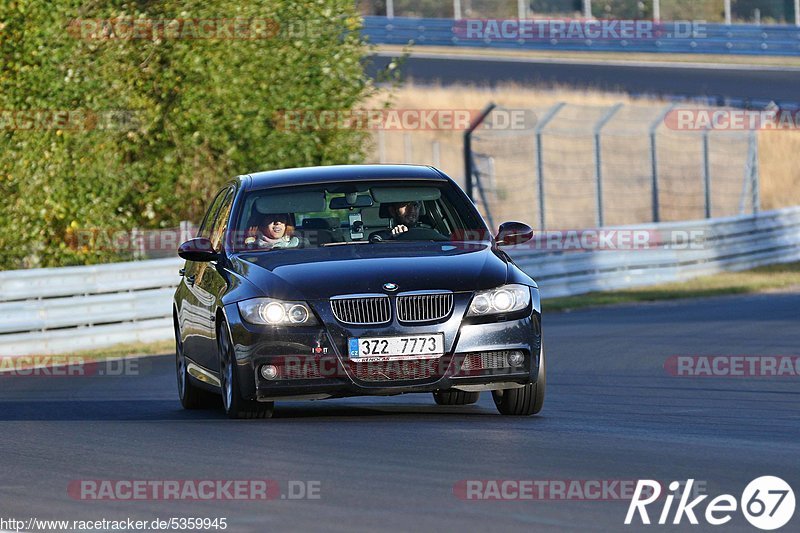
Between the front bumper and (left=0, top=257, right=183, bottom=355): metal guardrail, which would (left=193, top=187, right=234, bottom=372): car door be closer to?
the front bumper

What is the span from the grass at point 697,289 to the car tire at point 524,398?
12.7 metres

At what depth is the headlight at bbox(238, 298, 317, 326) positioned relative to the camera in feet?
31.8

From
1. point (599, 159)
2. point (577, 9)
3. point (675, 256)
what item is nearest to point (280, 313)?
point (599, 159)

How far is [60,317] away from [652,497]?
1281cm

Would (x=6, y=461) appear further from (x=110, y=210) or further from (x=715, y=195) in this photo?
(x=715, y=195)

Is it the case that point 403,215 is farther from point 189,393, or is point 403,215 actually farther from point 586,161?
point 586,161

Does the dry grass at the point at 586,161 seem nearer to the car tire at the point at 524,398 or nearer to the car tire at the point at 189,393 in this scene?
the car tire at the point at 189,393

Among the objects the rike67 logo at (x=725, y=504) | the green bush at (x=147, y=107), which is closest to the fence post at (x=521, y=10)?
the green bush at (x=147, y=107)

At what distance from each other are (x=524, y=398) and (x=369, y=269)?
50.8 inches

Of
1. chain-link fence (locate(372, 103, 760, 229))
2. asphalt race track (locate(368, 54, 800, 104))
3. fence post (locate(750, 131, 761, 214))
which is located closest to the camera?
fence post (locate(750, 131, 761, 214))

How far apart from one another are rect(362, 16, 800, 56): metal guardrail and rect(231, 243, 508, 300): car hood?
39.5 m

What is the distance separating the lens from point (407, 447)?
879cm

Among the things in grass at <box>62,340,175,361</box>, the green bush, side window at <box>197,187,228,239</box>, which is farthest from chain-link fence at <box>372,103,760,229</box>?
A: side window at <box>197,187,228,239</box>

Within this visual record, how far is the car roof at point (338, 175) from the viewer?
1113 centimetres
